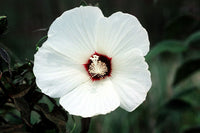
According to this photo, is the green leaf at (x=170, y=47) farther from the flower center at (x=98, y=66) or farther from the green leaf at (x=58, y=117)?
the green leaf at (x=58, y=117)

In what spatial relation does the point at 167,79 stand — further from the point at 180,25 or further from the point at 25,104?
the point at 25,104

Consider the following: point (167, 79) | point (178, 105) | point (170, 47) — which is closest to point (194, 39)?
point (170, 47)

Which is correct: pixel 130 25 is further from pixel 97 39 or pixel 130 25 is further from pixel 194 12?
pixel 194 12

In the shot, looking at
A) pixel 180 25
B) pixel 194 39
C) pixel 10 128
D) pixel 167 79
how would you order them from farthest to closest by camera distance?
pixel 167 79 < pixel 180 25 < pixel 194 39 < pixel 10 128

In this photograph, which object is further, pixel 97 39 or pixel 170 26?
pixel 170 26

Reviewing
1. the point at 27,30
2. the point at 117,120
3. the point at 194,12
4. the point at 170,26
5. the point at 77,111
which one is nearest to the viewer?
the point at 77,111

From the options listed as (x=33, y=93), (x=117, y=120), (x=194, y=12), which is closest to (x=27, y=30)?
(x=117, y=120)
